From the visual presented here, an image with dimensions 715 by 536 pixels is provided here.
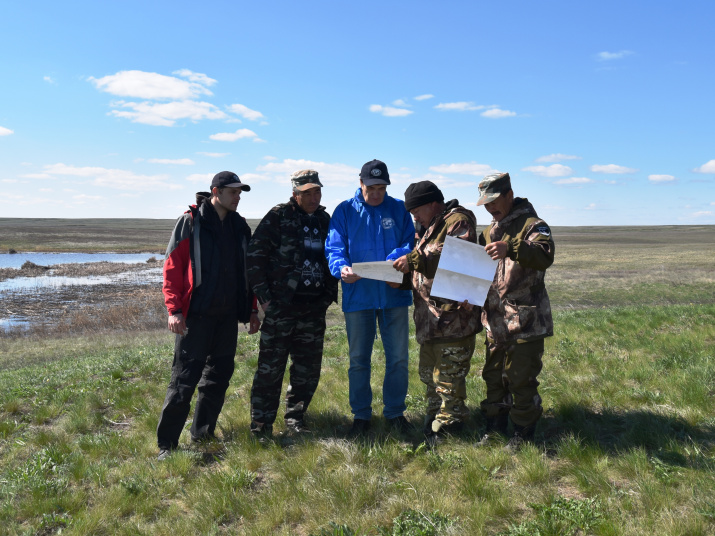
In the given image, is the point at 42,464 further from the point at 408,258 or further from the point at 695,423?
the point at 695,423

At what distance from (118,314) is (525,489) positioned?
20372 millimetres

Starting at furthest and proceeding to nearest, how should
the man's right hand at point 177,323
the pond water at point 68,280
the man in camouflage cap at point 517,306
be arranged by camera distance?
the pond water at point 68,280
the man's right hand at point 177,323
the man in camouflage cap at point 517,306

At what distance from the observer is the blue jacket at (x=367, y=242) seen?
4.62 metres

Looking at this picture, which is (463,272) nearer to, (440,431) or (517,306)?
(517,306)

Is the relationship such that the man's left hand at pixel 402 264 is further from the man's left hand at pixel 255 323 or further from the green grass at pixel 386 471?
the man's left hand at pixel 255 323

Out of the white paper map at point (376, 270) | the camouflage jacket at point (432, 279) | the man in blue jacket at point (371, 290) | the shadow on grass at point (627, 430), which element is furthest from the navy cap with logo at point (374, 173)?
the shadow on grass at point (627, 430)

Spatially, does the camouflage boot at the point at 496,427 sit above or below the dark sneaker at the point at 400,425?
above

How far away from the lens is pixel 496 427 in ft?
14.4

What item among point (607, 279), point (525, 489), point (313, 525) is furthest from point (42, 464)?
point (607, 279)

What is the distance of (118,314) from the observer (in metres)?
20.3

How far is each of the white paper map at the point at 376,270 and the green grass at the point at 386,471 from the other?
147 centimetres

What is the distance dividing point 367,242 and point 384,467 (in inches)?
80.1

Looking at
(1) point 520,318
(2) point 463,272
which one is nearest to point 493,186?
(2) point 463,272

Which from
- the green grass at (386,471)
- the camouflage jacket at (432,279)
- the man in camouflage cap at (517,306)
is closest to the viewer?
the green grass at (386,471)
